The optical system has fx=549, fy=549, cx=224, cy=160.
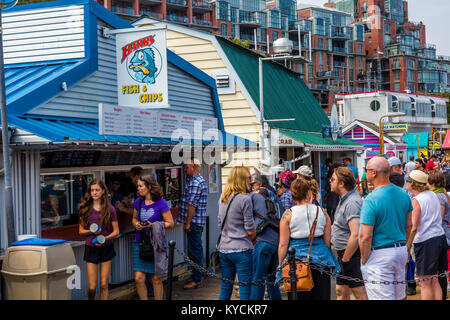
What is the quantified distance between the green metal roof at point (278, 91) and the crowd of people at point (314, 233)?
972 cm

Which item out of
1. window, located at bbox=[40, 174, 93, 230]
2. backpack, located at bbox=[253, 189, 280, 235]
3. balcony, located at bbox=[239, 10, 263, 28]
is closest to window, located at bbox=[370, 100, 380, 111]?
balcony, located at bbox=[239, 10, 263, 28]

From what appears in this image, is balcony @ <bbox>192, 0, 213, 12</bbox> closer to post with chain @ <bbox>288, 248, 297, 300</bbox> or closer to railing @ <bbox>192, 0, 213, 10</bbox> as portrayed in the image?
railing @ <bbox>192, 0, 213, 10</bbox>

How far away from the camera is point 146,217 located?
295 inches

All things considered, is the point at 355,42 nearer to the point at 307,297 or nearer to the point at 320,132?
the point at 320,132

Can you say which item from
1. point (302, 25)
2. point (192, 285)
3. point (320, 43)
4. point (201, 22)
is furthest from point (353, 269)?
point (320, 43)

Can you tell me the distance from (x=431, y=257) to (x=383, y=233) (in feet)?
6.37

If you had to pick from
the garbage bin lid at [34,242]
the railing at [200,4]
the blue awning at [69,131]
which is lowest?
the garbage bin lid at [34,242]

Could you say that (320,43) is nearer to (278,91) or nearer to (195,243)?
(278,91)

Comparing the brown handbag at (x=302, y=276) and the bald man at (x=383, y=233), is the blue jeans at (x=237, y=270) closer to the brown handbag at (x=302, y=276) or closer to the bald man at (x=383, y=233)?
the brown handbag at (x=302, y=276)

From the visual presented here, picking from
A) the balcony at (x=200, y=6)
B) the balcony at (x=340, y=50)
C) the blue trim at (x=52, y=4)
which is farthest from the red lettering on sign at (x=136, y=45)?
the balcony at (x=340, y=50)

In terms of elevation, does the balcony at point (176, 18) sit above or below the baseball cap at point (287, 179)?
above

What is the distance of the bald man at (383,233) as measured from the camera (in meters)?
5.48

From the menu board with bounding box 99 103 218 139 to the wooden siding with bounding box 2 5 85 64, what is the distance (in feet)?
4.34

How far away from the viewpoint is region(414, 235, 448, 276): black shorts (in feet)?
23.1
